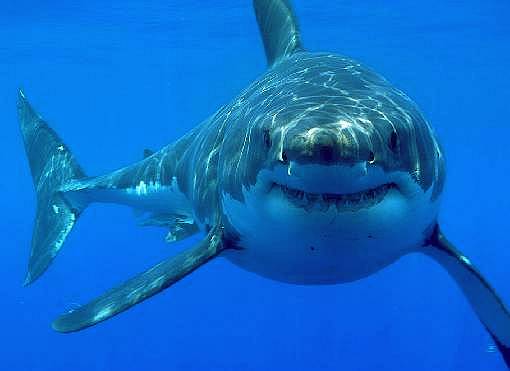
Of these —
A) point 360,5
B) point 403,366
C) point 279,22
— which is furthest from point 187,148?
point 360,5

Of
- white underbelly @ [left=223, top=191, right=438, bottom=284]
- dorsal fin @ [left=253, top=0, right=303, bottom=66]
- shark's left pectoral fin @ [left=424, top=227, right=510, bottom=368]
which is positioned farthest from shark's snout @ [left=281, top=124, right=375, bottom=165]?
dorsal fin @ [left=253, top=0, right=303, bottom=66]

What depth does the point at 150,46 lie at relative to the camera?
39.3 m

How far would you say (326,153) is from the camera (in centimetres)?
287

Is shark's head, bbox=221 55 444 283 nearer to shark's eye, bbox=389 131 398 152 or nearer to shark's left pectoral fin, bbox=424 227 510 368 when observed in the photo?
shark's eye, bbox=389 131 398 152

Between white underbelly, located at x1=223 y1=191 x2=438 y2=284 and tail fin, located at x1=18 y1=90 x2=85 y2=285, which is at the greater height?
white underbelly, located at x1=223 y1=191 x2=438 y2=284

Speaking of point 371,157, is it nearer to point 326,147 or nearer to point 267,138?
point 326,147

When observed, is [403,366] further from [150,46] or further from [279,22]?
[150,46]

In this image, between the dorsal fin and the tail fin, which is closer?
the dorsal fin

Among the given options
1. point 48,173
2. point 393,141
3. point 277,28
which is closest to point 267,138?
point 393,141

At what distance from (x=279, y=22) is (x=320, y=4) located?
2240 centimetres

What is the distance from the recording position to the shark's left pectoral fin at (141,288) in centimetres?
450

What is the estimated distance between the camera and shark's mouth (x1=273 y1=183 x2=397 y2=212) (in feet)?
10.3

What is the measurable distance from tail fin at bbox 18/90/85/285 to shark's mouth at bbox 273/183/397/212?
5.79 metres

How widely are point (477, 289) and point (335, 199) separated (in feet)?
8.93
